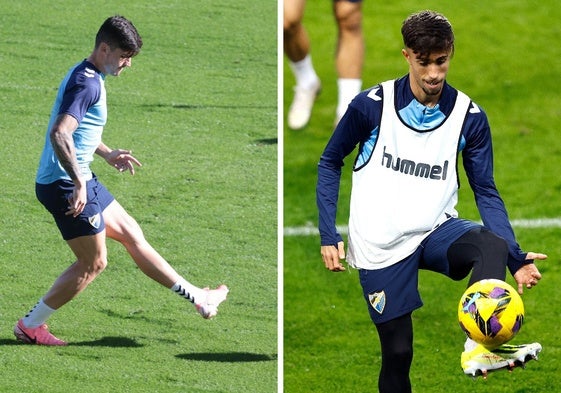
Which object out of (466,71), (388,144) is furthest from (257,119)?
(466,71)

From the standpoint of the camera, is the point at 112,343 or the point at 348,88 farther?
the point at 348,88

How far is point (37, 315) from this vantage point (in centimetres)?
775

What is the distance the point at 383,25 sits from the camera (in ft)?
42.9

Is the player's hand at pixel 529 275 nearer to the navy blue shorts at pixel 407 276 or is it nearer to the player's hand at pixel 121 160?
the navy blue shorts at pixel 407 276

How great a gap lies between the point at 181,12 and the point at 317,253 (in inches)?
82.7

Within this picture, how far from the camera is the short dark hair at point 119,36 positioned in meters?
7.53

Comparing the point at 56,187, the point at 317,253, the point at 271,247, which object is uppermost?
the point at 56,187

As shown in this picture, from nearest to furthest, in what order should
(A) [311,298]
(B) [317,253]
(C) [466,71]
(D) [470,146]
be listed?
(D) [470,146] < (A) [311,298] < (B) [317,253] < (C) [466,71]

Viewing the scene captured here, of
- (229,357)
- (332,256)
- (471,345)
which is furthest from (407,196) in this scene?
(229,357)

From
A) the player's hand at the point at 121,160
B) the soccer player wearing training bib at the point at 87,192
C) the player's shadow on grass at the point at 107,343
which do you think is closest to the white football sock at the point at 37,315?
the soccer player wearing training bib at the point at 87,192

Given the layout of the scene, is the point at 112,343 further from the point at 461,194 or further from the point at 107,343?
the point at 461,194

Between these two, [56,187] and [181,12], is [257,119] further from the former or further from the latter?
[56,187]

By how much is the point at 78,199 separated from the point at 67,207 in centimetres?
11


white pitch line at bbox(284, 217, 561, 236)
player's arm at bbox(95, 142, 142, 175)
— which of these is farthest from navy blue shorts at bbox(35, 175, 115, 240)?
white pitch line at bbox(284, 217, 561, 236)
